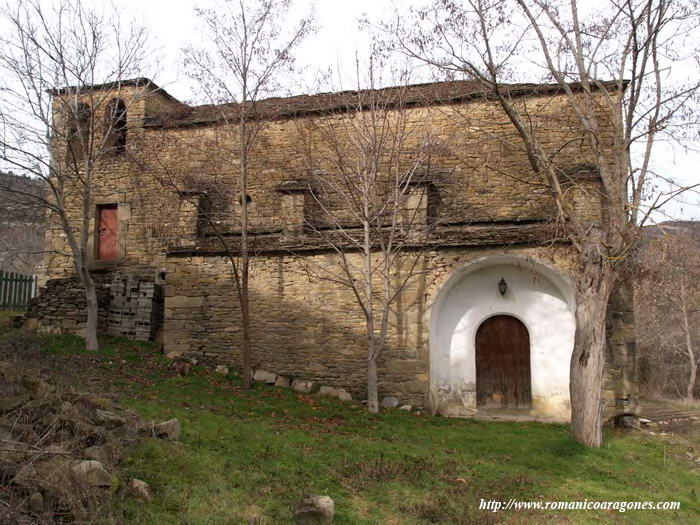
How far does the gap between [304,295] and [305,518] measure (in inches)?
257

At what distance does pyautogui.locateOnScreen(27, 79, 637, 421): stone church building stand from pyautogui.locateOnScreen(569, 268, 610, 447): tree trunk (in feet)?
4.11

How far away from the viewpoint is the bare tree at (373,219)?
10453mm

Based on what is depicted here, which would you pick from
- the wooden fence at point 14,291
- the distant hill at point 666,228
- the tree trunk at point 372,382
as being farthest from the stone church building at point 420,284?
the wooden fence at point 14,291

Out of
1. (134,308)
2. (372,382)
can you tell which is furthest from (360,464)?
(134,308)

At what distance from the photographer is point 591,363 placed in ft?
27.1

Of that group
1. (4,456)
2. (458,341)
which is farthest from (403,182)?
(4,456)

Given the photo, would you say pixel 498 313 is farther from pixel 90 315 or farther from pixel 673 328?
pixel 673 328

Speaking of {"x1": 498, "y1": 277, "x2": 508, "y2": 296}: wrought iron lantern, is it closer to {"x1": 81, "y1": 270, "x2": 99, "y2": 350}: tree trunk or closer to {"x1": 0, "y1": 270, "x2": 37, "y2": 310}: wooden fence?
{"x1": 81, "y1": 270, "x2": 99, "y2": 350}: tree trunk

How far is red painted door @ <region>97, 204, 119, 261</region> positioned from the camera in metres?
15.7

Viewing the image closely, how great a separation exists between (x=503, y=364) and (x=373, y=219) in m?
3.92

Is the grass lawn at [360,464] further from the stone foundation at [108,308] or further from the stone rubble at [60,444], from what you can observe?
the stone foundation at [108,308]

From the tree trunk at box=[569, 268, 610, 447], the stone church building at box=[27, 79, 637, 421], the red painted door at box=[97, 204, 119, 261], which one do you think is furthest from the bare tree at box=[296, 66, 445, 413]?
the red painted door at box=[97, 204, 119, 261]

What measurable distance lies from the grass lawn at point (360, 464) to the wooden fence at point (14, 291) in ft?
21.7

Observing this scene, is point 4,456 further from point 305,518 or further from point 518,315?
point 518,315
